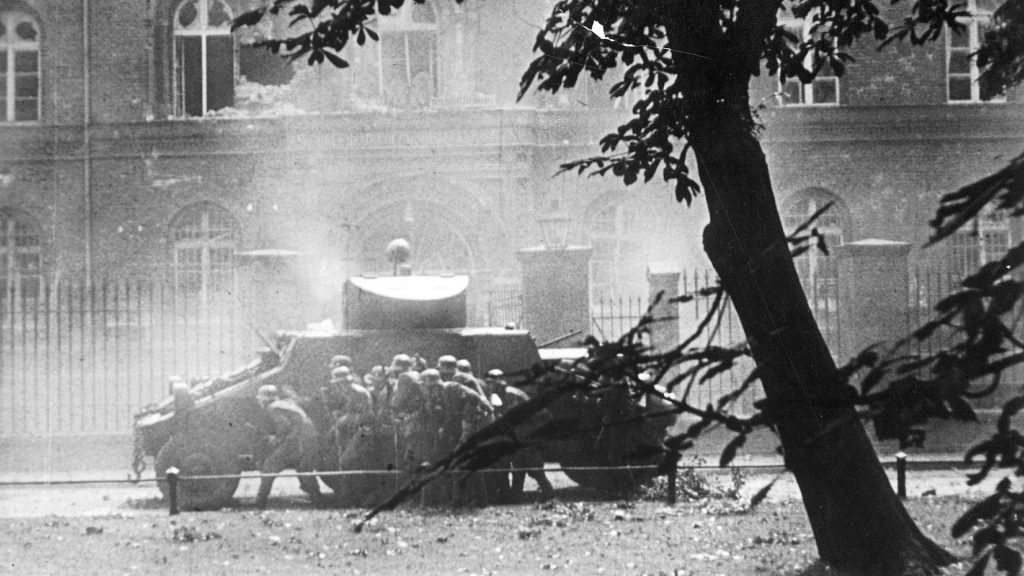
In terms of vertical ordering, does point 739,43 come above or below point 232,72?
below

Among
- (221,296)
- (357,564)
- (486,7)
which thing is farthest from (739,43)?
(486,7)

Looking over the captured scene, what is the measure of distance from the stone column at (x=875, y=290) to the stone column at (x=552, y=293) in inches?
126

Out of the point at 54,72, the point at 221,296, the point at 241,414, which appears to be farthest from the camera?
the point at 54,72

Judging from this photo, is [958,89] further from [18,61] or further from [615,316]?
[18,61]

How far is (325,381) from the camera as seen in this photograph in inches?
415

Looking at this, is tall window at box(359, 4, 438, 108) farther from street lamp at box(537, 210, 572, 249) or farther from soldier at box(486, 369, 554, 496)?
soldier at box(486, 369, 554, 496)

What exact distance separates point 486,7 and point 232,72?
4.65 metres

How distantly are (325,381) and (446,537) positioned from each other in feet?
9.72

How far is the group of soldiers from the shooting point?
32.0ft

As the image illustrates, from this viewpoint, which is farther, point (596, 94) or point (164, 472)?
point (596, 94)

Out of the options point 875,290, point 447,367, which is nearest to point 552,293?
point 447,367

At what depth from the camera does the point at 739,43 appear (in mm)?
4488

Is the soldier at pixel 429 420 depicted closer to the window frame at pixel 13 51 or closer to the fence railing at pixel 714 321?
the fence railing at pixel 714 321

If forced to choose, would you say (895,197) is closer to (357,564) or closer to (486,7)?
(486,7)
